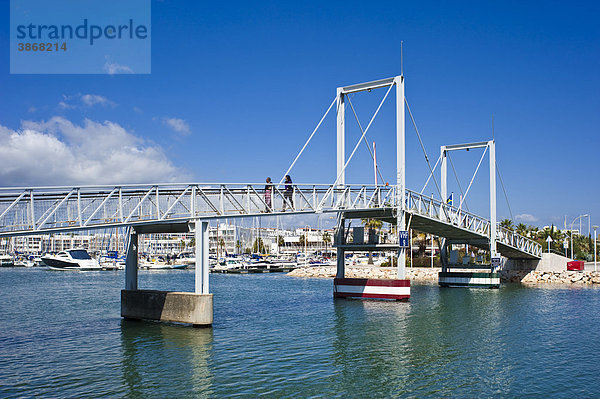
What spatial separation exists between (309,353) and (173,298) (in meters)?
9.65

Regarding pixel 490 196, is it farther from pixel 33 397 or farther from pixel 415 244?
pixel 33 397

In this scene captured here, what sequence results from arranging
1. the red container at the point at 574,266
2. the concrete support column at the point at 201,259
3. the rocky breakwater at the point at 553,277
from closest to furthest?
the concrete support column at the point at 201,259, the rocky breakwater at the point at 553,277, the red container at the point at 574,266

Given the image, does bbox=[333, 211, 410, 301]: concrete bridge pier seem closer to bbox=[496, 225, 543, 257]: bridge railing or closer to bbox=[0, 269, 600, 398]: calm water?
bbox=[0, 269, 600, 398]: calm water

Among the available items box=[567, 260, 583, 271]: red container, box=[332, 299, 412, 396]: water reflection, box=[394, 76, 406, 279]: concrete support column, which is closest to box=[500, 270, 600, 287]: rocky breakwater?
box=[567, 260, 583, 271]: red container

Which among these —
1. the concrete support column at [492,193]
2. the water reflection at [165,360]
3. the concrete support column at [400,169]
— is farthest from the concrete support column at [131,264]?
the concrete support column at [492,193]

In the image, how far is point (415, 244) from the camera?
102 meters

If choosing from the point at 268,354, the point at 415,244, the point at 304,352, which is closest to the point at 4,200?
the point at 268,354

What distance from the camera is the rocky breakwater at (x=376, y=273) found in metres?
78.2

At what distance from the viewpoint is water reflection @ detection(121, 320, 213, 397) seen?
17.9 metres

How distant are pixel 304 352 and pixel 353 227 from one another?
21.0m

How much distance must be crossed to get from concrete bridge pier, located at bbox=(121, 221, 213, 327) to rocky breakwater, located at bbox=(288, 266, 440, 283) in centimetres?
4863

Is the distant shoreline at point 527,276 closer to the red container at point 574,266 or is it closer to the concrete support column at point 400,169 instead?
the red container at point 574,266

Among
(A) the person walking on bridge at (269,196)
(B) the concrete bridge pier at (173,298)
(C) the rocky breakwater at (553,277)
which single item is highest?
(A) the person walking on bridge at (269,196)

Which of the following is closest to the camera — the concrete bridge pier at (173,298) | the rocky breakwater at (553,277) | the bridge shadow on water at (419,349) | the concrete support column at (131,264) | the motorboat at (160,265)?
the bridge shadow on water at (419,349)
